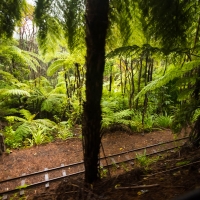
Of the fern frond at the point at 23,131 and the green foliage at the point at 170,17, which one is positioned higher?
the green foliage at the point at 170,17

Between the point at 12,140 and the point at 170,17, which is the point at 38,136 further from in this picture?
the point at 170,17

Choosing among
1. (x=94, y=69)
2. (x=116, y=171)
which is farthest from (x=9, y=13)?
(x=116, y=171)

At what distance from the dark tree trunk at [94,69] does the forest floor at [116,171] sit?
19.7 inches

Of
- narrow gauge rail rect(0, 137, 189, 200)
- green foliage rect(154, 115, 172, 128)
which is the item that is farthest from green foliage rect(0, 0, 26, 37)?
green foliage rect(154, 115, 172, 128)

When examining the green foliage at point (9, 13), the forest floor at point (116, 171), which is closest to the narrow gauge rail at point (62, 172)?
the forest floor at point (116, 171)

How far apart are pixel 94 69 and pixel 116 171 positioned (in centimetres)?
313

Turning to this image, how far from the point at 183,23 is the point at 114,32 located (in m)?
1.01

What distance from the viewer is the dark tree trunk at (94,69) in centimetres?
197

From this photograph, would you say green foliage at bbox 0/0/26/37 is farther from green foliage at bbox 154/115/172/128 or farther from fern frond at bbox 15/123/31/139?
green foliage at bbox 154/115/172/128

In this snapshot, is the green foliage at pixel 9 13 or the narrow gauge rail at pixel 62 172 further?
the narrow gauge rail at pixel 62 172

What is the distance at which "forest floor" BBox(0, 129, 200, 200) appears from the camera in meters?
2.04

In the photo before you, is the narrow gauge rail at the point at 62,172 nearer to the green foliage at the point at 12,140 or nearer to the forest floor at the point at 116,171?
the forest floor at the point at 116,171

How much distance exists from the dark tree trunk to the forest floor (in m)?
0.50

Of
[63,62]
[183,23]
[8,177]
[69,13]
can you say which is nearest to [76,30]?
[69,13]
